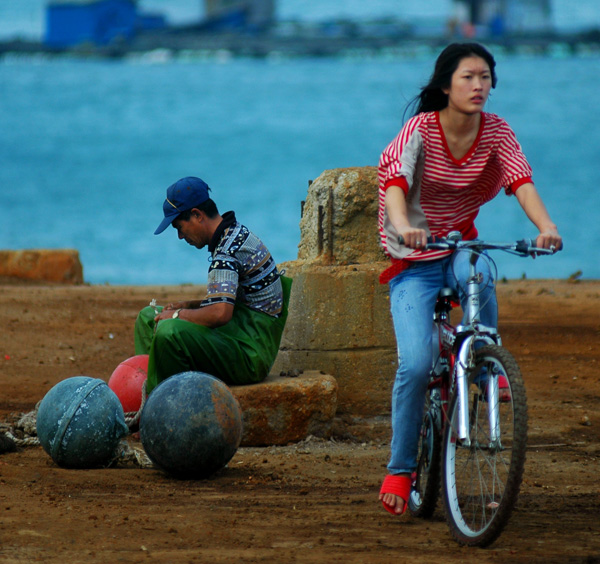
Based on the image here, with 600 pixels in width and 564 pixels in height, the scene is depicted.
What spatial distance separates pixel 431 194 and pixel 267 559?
188 cm

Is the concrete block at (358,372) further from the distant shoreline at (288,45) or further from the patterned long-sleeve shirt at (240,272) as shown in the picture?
the distant shoreline at (288,45)

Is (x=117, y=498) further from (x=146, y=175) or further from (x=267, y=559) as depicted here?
(x=146, y=175)

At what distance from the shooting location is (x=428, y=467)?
5.16 metres

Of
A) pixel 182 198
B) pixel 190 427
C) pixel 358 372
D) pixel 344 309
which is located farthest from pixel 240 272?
pixel 358 372

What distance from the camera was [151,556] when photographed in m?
4.54

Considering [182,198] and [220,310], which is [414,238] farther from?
[182,198]

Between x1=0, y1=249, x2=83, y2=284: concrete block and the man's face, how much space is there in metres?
10.2

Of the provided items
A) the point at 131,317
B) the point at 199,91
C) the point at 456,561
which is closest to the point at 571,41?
the point at 199,91

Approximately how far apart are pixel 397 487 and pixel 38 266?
40.9 feet

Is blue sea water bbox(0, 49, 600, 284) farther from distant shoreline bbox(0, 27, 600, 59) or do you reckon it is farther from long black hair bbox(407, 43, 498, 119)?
distant shoreline bbox(0, 27, 600, 59)

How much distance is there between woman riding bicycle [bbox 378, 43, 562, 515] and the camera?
16.0 feet

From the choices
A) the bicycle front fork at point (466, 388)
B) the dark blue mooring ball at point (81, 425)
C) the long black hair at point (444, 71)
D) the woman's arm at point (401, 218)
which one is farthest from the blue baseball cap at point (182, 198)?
the bicycle front fork at point (466, 388)

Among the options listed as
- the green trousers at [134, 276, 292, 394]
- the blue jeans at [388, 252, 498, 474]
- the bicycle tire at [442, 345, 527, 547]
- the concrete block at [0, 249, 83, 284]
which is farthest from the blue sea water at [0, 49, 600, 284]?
Answer: the concrete block at [0, 249, 83, 284]

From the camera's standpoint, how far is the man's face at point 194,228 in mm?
6742
